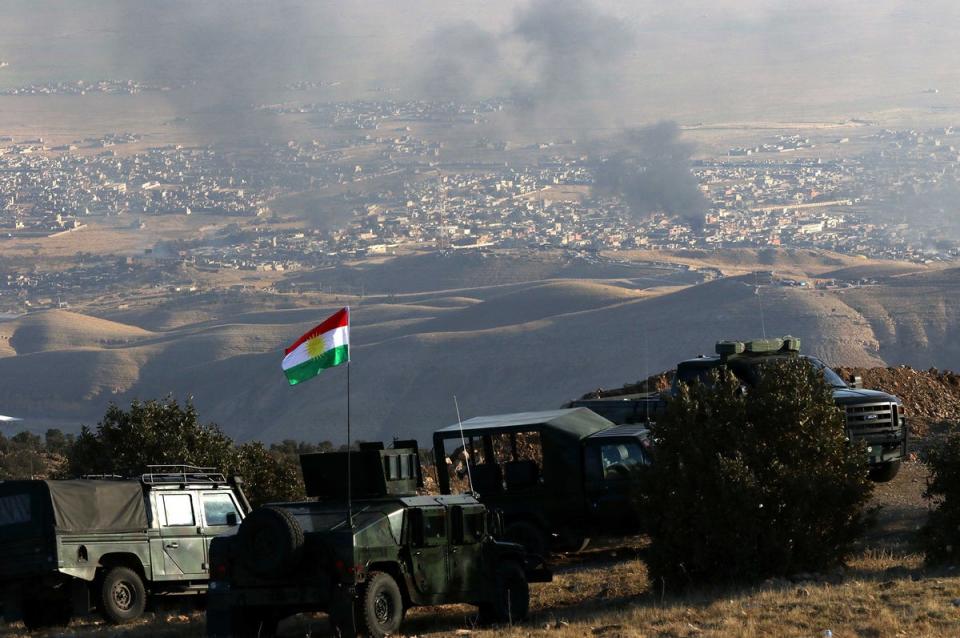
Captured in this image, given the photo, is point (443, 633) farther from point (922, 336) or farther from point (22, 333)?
point (22, 333)

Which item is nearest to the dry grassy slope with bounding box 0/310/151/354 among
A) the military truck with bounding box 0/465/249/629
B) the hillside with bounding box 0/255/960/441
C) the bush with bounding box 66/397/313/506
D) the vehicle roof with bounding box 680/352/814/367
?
the hillside with bounding box 0/255/960/441

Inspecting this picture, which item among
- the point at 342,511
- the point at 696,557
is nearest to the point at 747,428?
the point at 696,557

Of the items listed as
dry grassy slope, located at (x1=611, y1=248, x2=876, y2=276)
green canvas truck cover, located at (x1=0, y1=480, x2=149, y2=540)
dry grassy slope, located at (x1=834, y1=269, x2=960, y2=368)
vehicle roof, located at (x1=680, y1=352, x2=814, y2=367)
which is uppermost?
dry grassy slope, located at (x1=611, y1=248, x2=876, y2=276)

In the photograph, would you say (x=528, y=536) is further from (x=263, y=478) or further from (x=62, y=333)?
(x=62, y=333)

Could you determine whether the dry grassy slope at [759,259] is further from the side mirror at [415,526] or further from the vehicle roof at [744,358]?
the side mirror at [415,526]

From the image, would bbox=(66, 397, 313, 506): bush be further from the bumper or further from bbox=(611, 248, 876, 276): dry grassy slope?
bbox=(611, 248, 876, 276): dry grassy slope

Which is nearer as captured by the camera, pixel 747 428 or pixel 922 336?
pixel 747 428
